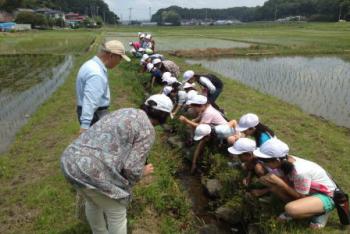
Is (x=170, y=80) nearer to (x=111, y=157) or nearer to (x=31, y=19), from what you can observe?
(x=111, y=157)

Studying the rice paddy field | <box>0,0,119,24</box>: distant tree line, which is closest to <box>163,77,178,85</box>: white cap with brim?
the rice paddy field

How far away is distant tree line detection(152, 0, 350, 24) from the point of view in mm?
70562

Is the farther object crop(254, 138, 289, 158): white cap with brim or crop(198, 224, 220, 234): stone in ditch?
crop(198, 224, 220, 234): stone in ditch

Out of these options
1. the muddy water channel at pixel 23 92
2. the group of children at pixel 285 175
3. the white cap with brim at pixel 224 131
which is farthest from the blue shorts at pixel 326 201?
the muddy water channel at pixel 23 92

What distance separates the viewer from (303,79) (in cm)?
1326

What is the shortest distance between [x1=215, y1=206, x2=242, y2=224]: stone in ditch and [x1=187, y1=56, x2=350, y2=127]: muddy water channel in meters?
4.92

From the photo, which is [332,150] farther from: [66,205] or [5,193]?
[5,193]

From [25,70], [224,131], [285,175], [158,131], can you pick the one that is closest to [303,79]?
[158,131]

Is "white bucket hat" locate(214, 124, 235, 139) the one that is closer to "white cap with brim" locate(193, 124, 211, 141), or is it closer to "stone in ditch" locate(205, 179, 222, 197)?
"white cap with brim" locate(193, 124, 211, 141)

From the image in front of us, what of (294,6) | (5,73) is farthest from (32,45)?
(294,6)

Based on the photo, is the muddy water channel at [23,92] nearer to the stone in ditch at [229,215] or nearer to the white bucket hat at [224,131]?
the white bucket hat at [224,131]

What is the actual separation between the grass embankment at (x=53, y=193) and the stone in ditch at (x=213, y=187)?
16.7 inches

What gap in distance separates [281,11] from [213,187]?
108506 mm

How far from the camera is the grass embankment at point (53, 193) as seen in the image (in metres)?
4.14
